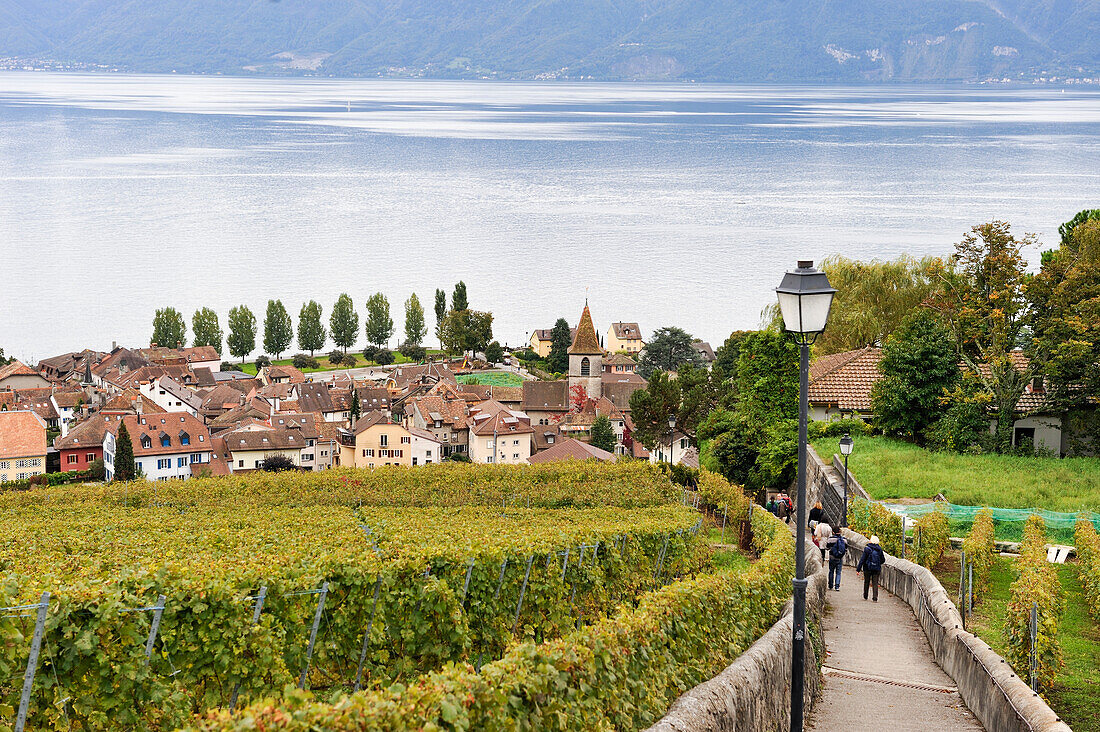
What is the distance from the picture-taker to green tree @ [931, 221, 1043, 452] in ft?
98.2

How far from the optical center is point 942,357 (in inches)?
1209

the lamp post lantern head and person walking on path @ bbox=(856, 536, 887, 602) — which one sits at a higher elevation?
the lamp post lantern head

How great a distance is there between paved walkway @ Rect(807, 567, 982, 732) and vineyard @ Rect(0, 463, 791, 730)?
104 cm

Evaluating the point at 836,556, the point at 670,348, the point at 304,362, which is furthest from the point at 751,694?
the point at 304,362

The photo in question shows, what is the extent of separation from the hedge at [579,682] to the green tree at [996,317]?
71.9ft

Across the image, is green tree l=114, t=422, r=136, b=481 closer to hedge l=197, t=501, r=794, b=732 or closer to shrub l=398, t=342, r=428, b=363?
shrub l=398, t=342, r=428, b=363

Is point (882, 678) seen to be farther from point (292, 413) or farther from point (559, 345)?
point (559, 345)

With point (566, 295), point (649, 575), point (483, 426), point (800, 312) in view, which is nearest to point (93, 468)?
point (483, 426)

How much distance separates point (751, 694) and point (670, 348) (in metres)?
94.7

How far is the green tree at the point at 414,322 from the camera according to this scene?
11794 centimetres

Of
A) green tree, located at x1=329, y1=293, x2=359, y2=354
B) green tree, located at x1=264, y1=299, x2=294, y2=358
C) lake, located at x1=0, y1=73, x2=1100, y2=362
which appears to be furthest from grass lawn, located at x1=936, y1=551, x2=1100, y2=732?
green tree, located at x1=264, y1=299, x2=294, y2=358

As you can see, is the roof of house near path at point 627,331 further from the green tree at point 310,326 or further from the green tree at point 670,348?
the green tree at point 310,326

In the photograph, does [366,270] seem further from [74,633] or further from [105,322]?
[74,633]

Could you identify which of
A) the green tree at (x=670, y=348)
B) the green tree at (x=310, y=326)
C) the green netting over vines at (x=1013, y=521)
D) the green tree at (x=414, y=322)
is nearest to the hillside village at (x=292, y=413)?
the green tree at (x=670, y=348)
